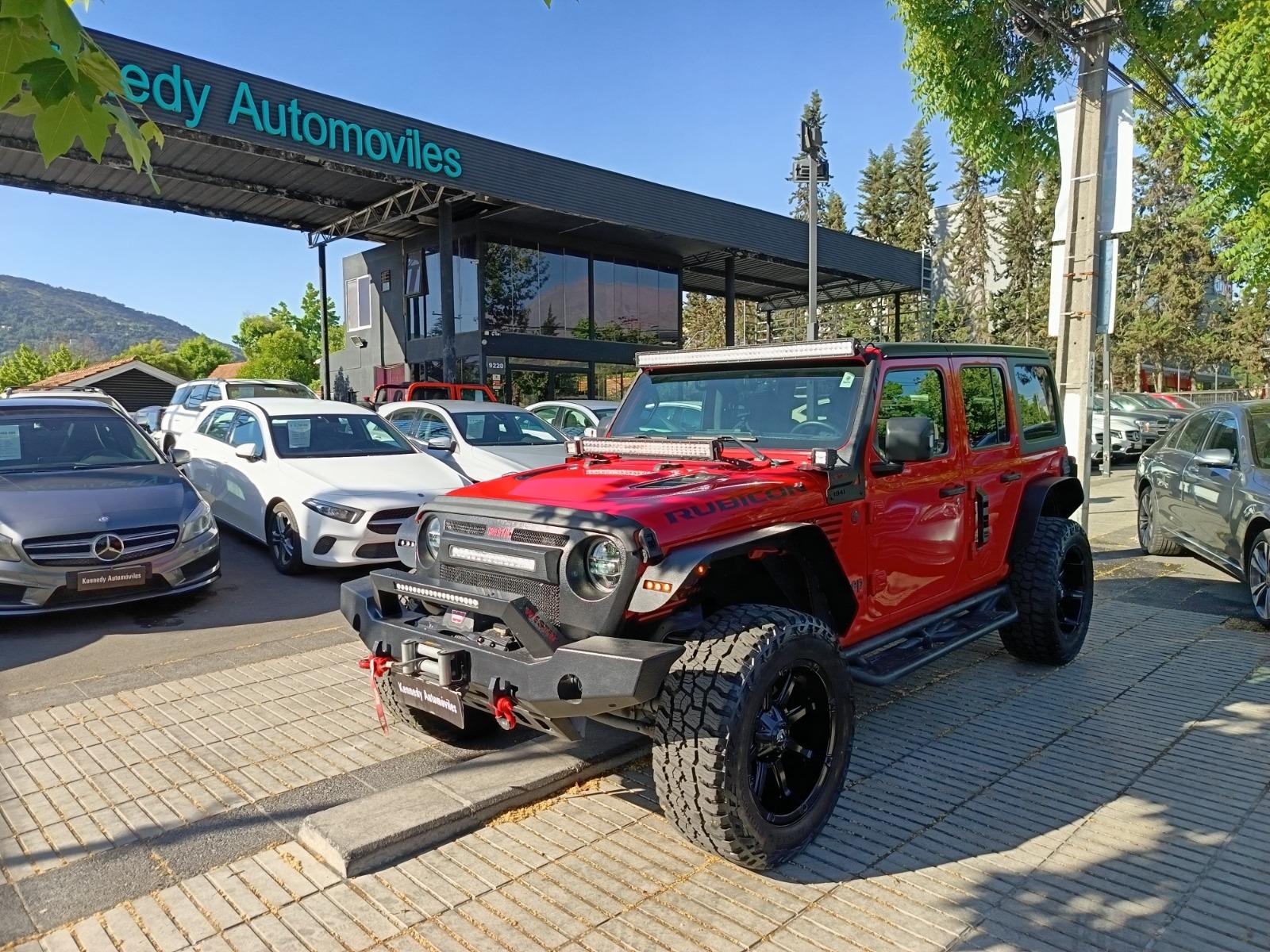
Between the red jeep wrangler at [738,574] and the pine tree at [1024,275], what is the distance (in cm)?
5265

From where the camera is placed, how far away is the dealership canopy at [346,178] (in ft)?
51.5

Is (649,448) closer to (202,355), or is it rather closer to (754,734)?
(754,734)

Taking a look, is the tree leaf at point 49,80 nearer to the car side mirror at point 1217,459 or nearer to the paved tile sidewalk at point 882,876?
the paved tile sidewalk at point 882,876

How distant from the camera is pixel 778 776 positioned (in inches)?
128

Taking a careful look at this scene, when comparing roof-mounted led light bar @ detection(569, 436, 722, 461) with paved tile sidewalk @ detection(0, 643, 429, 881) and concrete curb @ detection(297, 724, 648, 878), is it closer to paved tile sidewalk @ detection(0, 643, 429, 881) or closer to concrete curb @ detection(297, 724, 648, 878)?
concrete curb @ detection(297, 724, 648, 878)

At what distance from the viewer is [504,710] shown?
122 inches

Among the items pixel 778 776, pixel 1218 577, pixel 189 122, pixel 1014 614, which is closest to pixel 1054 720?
pixel 1014 614

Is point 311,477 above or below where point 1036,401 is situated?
below

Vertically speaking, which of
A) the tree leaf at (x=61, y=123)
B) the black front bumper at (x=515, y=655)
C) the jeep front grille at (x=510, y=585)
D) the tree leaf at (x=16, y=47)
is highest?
the tree leaf at (x=16, y=47)

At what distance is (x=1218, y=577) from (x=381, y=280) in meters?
26.9

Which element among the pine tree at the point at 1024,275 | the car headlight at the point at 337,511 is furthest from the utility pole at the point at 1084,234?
the pine tree at the point at 1024,275

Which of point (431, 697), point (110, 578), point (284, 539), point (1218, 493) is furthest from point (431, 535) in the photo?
point (1218, 493)

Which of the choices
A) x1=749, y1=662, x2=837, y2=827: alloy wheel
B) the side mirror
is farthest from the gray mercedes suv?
the side mirror

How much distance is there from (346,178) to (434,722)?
19186 mm
